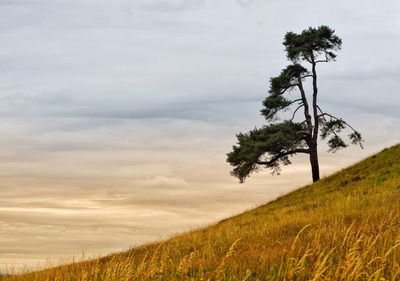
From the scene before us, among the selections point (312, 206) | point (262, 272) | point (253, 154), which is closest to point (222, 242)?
point (262, 272)

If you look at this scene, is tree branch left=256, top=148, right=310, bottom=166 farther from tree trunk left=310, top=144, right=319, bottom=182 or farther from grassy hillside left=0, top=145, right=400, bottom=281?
grassy hillside left=0, top=145, right=400, bottom=281

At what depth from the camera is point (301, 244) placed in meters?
10.9

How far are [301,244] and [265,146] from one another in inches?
894

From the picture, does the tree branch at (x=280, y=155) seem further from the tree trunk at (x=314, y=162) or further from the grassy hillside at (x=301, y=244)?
the grassy hillside at (x=301, y=244)

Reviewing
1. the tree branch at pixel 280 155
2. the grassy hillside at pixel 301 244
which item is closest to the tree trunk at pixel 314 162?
the tree branch at pixel 280 155

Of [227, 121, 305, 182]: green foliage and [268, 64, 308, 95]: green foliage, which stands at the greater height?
[268, 64, 308, 95]: green foliage

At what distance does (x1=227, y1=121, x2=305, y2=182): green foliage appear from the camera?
110 ft

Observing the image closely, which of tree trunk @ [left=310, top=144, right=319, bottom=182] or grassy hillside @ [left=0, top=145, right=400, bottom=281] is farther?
tree trunk @ [left=310, top=144, right=319, bottom=182]

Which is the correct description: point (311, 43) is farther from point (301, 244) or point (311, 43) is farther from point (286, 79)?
point (301, 244)

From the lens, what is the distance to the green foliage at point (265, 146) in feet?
110

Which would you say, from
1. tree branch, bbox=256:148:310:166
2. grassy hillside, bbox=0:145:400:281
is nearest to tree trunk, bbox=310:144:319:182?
tree branch, bbox=256:148:310:166

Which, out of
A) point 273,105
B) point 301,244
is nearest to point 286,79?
point 273,105

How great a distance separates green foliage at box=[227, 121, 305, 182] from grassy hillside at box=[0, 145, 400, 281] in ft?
12.2

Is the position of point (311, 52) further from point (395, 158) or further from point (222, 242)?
point (222, 242)
